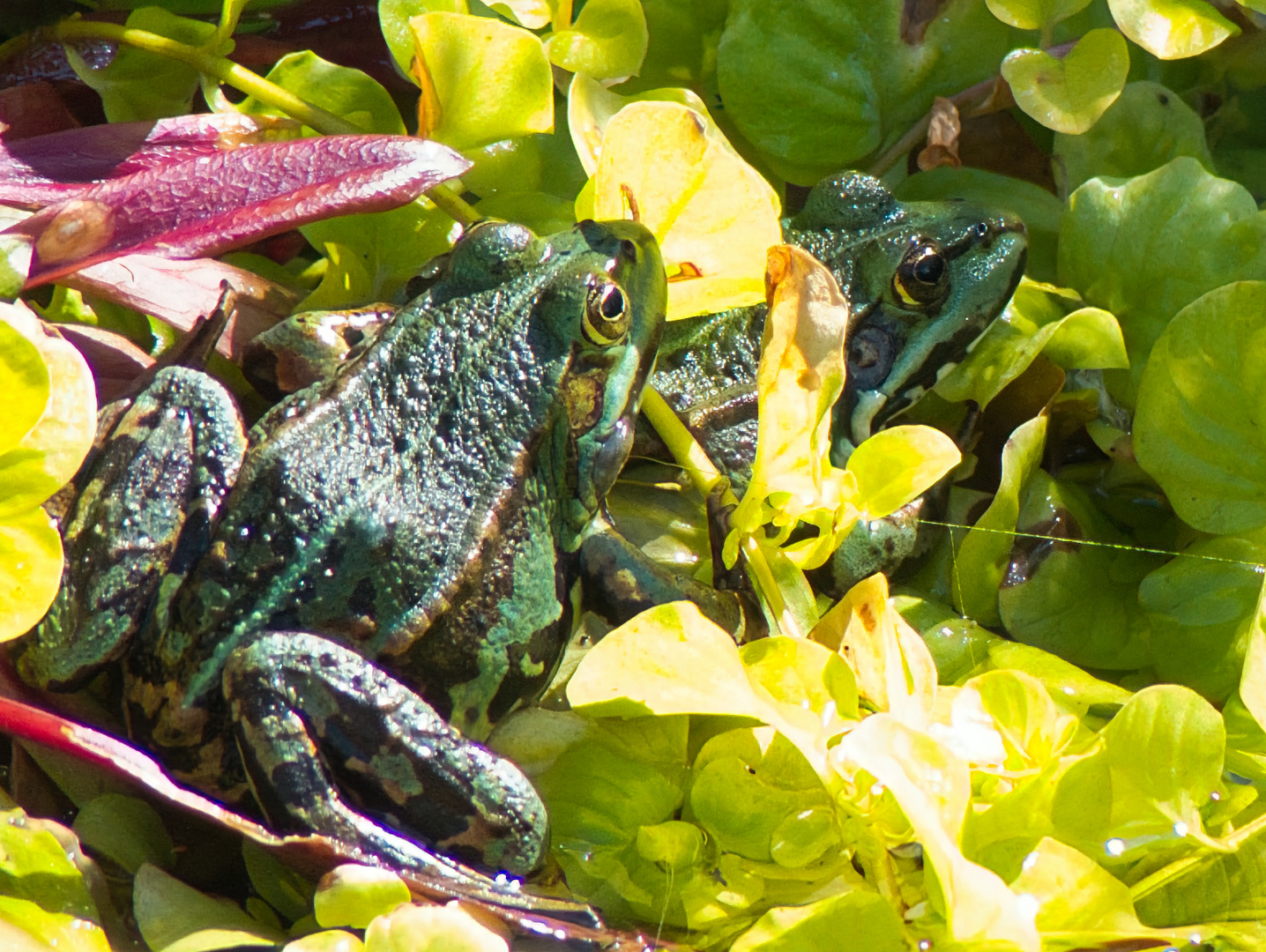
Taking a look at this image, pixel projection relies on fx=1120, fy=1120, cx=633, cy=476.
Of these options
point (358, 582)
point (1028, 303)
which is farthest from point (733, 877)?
point (1028, 303)

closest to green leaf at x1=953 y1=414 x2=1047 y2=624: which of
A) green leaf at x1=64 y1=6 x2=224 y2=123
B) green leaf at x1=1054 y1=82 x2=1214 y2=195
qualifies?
green leaf at x1=1054 y1=82 x2=1214 y2=195

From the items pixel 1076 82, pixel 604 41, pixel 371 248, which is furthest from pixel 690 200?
pixel 1076 82

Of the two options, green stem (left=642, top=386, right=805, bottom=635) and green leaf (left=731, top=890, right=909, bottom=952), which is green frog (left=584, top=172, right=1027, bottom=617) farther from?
green leaf (left=731, top=890, right=909, bottom=952)

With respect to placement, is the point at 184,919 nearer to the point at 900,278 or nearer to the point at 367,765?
the point at 367,765

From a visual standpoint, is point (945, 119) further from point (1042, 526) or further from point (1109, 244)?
point (1042, 526)

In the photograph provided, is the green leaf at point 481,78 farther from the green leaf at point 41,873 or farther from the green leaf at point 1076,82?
the green leaf at point 41,873

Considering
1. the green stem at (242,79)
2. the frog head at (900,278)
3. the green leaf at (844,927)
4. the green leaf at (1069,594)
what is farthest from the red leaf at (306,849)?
the frog head at (900,278)

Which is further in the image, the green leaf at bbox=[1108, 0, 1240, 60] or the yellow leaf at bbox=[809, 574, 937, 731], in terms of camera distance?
the green leaf at bbox=[1108, 0, 1240, 60]
